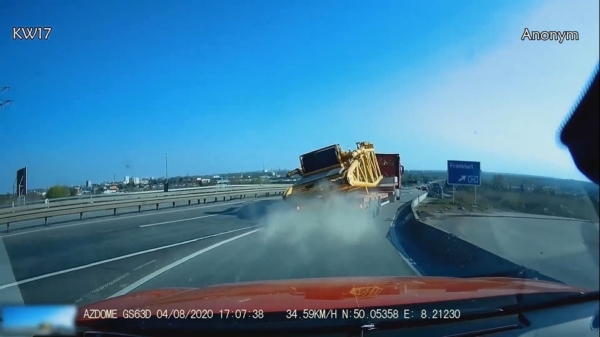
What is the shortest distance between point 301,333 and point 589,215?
234cm

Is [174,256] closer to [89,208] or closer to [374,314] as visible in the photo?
[374,314]

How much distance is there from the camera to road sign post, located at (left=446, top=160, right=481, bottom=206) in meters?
9.74

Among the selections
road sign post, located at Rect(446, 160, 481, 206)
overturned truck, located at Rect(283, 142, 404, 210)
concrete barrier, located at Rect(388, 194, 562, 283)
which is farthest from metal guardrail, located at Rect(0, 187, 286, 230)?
road sign post, located at Rect(446, 160, 481, 206)

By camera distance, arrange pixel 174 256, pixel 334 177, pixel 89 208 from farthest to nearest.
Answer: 1. pixel 89 208
2. pixel 334 177
3. pixel 174 256

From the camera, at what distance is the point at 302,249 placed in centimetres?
1278

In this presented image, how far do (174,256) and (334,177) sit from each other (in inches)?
268

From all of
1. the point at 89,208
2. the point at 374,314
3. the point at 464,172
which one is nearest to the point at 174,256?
the point at 464,172

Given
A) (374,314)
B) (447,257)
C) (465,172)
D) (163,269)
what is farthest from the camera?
(447,257)

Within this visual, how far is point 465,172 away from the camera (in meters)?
9.97

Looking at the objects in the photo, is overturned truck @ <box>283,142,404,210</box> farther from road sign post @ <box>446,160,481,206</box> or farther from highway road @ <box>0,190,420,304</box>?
road sign post @ <box>446,160,481,206</box>

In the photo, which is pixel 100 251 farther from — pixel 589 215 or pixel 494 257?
pixel 589 215

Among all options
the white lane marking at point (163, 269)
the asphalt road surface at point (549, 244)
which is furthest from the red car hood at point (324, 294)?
the white lane marking at point (163, 269)

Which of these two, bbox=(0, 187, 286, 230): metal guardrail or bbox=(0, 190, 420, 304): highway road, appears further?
bbox=(0, 187, 286, 230): metal guardrail

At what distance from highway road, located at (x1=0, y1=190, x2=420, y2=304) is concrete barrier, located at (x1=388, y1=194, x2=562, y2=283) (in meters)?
0.44
